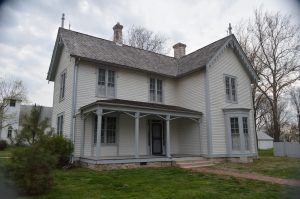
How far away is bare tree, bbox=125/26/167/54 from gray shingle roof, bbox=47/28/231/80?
43.0 ft

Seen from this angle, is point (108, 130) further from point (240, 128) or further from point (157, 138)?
point (240, 128)

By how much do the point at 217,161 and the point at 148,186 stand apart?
8108 mm

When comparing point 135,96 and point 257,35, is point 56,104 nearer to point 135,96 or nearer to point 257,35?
point 135,96

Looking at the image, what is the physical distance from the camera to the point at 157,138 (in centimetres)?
1580

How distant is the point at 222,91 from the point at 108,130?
7.70 m

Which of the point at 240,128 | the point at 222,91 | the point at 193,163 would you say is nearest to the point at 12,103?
the point at 222,91

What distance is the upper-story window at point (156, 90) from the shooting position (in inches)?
645

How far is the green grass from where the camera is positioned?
6619 millimetres

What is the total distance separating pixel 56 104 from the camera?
16.5m

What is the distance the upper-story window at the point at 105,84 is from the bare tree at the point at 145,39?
18.0 meters

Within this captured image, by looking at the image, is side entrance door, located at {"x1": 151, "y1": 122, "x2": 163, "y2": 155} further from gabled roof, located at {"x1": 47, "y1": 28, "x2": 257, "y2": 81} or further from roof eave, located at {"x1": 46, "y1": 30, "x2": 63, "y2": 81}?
roof eave, located at {"x1": 46, "y1": 30, "x2": 63, "y2": 81}

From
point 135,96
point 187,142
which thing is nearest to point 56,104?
point 135,96

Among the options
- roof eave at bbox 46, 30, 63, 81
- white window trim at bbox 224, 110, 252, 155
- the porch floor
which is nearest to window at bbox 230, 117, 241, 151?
white window trim at bbox 224, 110, 252, 155

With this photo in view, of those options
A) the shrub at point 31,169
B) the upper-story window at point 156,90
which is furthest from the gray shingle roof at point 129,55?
the shrub at point 31,169
